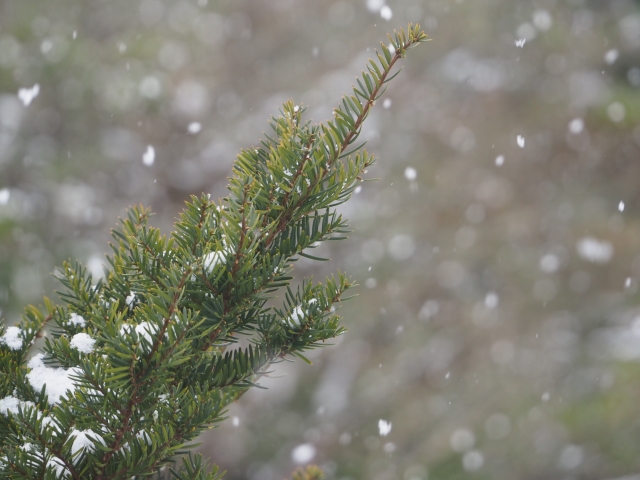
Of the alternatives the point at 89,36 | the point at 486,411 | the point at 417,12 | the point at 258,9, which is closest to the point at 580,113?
the point at 417,12

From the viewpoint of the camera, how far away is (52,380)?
397 mm

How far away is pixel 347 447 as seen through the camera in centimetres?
230

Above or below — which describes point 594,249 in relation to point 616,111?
below

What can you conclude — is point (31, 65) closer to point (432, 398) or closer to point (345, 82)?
point (345, 82)

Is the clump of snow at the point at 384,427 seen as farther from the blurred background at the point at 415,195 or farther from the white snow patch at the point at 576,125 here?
the white snow patch at the point at 576,125

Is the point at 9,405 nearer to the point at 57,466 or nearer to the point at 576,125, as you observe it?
the point at 57,466

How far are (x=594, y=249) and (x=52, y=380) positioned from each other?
258 centimetres

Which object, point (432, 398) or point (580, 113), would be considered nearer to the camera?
point (432, 398)

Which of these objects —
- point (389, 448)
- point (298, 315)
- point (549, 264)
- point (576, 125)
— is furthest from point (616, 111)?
point (298, 315)

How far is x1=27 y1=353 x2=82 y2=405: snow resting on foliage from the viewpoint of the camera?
1.28ft

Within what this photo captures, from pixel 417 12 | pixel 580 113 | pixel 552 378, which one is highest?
pixel 417 12

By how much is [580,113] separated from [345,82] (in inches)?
45.6

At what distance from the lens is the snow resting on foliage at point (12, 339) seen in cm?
43

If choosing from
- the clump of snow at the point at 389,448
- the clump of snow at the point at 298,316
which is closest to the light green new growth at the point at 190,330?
the clump of snow at the point at 298,316
